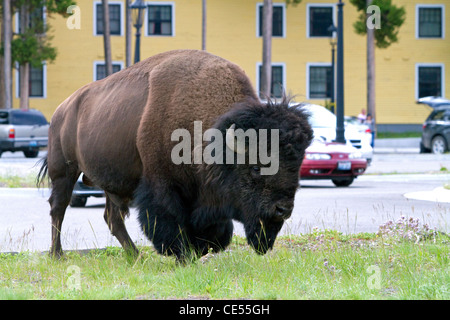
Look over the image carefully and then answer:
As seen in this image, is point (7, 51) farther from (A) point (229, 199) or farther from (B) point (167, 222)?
(A) point (229, 199)

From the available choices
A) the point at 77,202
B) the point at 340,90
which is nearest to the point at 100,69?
the point at 340,90

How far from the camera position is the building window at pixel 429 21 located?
4775 cm

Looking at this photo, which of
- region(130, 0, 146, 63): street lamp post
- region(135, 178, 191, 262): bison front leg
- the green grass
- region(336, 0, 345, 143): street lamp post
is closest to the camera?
the green grass

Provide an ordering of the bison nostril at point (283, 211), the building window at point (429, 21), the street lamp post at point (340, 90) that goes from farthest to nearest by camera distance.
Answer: the building window at point (429, 21) < the street lamp post at point (340, 90) < the bison nostril at point (283, 211)

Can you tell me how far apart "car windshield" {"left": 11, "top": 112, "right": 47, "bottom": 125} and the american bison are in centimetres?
2529

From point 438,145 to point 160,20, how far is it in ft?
66.0

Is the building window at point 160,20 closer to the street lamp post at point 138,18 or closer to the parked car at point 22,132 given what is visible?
the parked car at point 22,132

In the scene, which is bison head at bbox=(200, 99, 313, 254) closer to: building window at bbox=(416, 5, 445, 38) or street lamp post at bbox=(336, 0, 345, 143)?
street lamp post at bbox=(336, 0, 345, 143)

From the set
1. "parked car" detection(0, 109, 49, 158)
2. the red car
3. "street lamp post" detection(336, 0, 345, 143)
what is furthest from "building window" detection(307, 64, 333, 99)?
the red car
